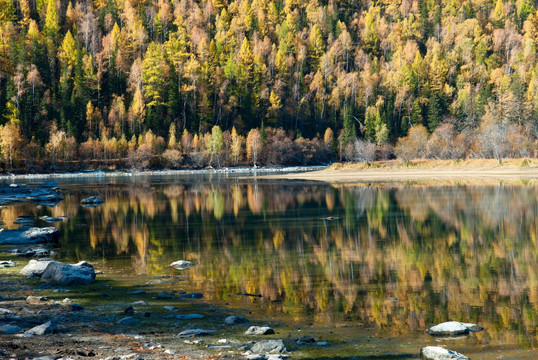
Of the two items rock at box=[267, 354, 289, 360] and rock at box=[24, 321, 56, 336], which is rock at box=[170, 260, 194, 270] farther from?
rock at box=[267, 354, 289, 360]

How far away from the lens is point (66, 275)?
1428 cm

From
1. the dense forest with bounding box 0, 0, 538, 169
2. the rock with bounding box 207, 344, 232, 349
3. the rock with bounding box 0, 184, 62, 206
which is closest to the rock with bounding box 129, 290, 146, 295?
the rock with bounding box 207, 344, 232, 349

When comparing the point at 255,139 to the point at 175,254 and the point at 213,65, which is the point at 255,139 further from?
the point at 175,254

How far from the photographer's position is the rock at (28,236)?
22.2m

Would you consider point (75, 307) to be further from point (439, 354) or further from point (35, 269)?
point (439, 354)

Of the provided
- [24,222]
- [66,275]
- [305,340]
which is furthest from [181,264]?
[24,222]

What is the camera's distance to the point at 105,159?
4759 inches

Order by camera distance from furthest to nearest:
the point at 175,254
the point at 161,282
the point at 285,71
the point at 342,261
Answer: the point at 285,71 → the point at 175,254 → the point at 342,261 → the point at 161,282

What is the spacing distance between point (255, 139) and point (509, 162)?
232ft

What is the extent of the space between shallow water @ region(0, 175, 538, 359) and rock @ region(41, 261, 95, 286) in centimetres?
142

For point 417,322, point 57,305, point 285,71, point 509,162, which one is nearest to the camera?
point 417,322

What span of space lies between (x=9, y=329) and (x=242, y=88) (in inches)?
6037

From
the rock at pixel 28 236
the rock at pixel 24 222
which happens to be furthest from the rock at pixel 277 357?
the rock at pixel 24 222

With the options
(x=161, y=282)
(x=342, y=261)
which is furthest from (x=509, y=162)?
(x=161, y=282)
